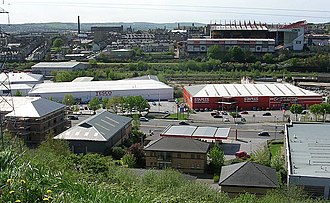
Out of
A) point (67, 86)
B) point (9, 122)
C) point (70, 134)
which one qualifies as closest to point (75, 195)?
point (70, 134)

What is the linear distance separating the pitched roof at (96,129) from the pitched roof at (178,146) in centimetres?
89

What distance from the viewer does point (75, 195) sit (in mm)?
1909

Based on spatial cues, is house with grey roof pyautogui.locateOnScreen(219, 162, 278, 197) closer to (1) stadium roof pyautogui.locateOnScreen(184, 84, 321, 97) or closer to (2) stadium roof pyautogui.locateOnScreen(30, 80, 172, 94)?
(1) stadium roof pyautogui.locateOnScreen(184, 84, 321, 97)

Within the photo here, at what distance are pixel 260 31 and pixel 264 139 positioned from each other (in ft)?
44.2

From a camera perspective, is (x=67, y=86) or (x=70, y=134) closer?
(x=70, y=134)

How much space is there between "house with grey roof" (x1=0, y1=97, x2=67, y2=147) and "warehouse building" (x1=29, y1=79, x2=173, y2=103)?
3422 mm

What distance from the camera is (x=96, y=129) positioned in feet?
22.5

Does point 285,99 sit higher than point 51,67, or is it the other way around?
point 51,67

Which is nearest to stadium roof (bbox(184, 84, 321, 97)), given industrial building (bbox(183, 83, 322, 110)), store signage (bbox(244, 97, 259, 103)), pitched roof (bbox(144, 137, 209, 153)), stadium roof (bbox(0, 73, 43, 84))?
industrial building (bbox(183, 83, 322, 110))

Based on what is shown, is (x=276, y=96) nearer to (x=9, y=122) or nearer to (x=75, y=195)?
(x=9, y=122)

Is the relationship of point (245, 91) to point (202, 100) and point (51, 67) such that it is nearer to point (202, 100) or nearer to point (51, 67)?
point (202, 100)

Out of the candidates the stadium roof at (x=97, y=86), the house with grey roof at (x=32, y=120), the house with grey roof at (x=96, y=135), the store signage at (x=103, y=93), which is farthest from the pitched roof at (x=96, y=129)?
the stadium roof at (x=97, y=86)

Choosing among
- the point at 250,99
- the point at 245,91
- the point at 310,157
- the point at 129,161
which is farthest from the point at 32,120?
the point at 245,91

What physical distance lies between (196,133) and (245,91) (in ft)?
13.8
